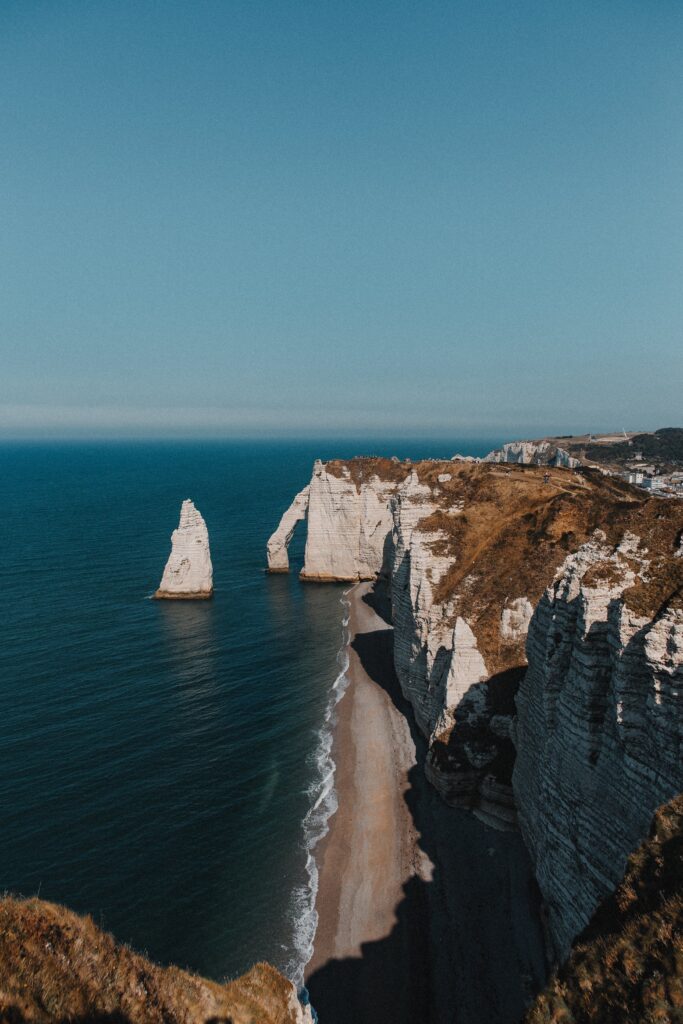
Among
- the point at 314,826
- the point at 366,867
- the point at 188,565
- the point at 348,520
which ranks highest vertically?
the point at 348,520

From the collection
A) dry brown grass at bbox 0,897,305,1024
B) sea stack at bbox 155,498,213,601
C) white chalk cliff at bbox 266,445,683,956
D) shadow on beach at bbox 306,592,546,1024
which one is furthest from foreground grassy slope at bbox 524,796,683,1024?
sea stack at bbox 155,498,213,601

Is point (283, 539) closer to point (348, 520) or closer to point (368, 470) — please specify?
point (348, 520)

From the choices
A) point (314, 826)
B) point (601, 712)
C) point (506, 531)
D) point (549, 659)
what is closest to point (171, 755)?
A: point (314, 826)

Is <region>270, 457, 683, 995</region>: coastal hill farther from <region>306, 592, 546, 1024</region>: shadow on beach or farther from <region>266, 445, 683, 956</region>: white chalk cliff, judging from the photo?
<region>306, 592, 546, 1024</region>: shadow on beach

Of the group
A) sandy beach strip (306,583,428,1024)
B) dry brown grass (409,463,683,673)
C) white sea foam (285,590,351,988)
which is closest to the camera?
sandy beach strip (306,583,428,1024)

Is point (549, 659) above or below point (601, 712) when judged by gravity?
above

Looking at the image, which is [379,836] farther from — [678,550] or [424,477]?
[424,477]
